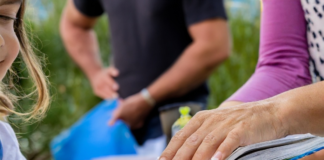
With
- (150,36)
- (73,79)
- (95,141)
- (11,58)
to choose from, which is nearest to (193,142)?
(11,58)

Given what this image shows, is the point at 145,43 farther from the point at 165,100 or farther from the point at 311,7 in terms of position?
the point at 311,7

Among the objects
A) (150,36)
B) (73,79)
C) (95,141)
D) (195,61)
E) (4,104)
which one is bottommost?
(73,79)

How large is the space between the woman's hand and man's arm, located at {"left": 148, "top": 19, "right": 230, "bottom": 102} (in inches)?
49.9

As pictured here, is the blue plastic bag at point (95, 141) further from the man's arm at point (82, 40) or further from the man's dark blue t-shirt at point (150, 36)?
the man's arm at point (82, 40)

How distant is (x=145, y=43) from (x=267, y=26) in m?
0.97

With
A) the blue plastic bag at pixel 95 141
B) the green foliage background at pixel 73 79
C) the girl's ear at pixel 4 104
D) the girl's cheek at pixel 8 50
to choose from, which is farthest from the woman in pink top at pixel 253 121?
the green foliage background at pixel 73 79

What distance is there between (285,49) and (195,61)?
977 millimetres

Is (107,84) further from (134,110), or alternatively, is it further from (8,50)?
(8,50)

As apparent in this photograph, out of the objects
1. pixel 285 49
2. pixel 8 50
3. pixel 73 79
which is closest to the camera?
pixel 8 50

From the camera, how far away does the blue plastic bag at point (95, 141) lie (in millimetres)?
2008

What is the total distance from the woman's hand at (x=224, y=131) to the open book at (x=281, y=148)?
0.5 inches

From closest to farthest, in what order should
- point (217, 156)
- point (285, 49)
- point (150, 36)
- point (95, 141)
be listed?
point (217, 156) < point (285, 49) < point (95, 141) < point (150, 36)

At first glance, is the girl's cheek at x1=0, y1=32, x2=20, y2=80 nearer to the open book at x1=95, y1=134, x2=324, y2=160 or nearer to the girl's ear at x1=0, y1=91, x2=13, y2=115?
the girl's ear at x1=0, y1=91, x2=13, y2=115

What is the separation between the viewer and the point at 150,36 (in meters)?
2.22
